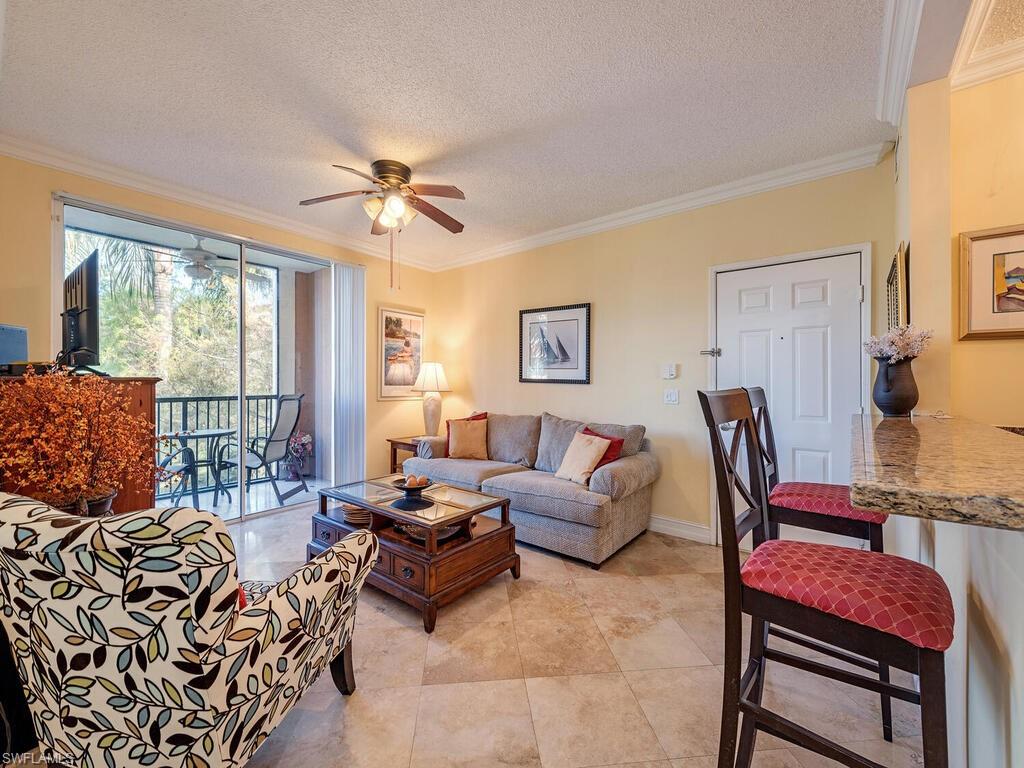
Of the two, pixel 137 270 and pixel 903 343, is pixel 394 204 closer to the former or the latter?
pixel 137 270

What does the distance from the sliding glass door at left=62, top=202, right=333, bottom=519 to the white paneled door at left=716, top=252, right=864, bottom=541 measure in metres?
3.71

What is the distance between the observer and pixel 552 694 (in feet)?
5.24

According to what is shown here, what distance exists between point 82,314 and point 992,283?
4.64m

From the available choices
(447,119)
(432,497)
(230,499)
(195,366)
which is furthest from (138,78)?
(230,499)

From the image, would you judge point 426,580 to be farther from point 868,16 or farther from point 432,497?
point 868,16

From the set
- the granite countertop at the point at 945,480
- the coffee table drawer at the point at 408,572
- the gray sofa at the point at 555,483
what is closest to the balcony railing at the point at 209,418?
the gray sofa at the point at 555,483

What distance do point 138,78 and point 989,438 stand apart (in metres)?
3.40

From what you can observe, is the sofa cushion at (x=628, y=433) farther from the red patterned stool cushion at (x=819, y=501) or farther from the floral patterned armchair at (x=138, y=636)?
the floral patterned armchair at (x=138, y=636)

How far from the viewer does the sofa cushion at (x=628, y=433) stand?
3188 millimetres

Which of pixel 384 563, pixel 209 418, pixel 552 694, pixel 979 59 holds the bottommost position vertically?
pixel 552 694

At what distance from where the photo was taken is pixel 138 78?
76.3 inches

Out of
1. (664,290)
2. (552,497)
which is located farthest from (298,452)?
(664,290)

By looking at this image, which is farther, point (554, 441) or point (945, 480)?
point (554, 441)

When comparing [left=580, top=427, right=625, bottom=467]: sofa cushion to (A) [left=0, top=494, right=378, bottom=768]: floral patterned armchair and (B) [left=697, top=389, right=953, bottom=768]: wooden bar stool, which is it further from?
(A) [left=0, top=494, right=378, bottom=768]: floral patterned armchair
